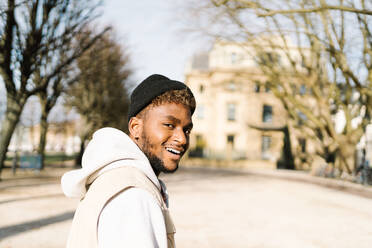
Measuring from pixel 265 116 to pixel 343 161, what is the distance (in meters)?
21.1

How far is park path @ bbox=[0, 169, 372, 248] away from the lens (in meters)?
6.17

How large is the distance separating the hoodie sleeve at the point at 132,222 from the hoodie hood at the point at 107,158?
154 millimetres

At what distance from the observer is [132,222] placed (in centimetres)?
103

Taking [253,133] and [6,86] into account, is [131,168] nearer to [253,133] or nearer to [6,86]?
[6,86]

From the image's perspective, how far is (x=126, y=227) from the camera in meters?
1.03

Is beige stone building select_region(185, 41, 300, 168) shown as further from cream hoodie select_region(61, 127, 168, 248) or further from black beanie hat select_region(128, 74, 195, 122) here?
cream hoodie select_region(61, 127, 168, 248)

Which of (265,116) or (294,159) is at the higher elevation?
(265,116)

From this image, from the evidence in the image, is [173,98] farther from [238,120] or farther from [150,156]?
[238,120]

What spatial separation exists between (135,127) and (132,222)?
1.75ft

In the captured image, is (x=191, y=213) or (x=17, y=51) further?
(x=17, y=51)

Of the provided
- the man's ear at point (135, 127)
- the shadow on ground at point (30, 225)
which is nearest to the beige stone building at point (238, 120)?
the shadow on ground at point (30, 225)

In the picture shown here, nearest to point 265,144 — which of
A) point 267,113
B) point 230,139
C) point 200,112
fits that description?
point 267,113

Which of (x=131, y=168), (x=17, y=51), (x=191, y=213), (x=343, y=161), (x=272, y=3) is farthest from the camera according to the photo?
(x=343, y=161)

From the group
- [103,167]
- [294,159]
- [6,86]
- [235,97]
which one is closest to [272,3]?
[6,86]
